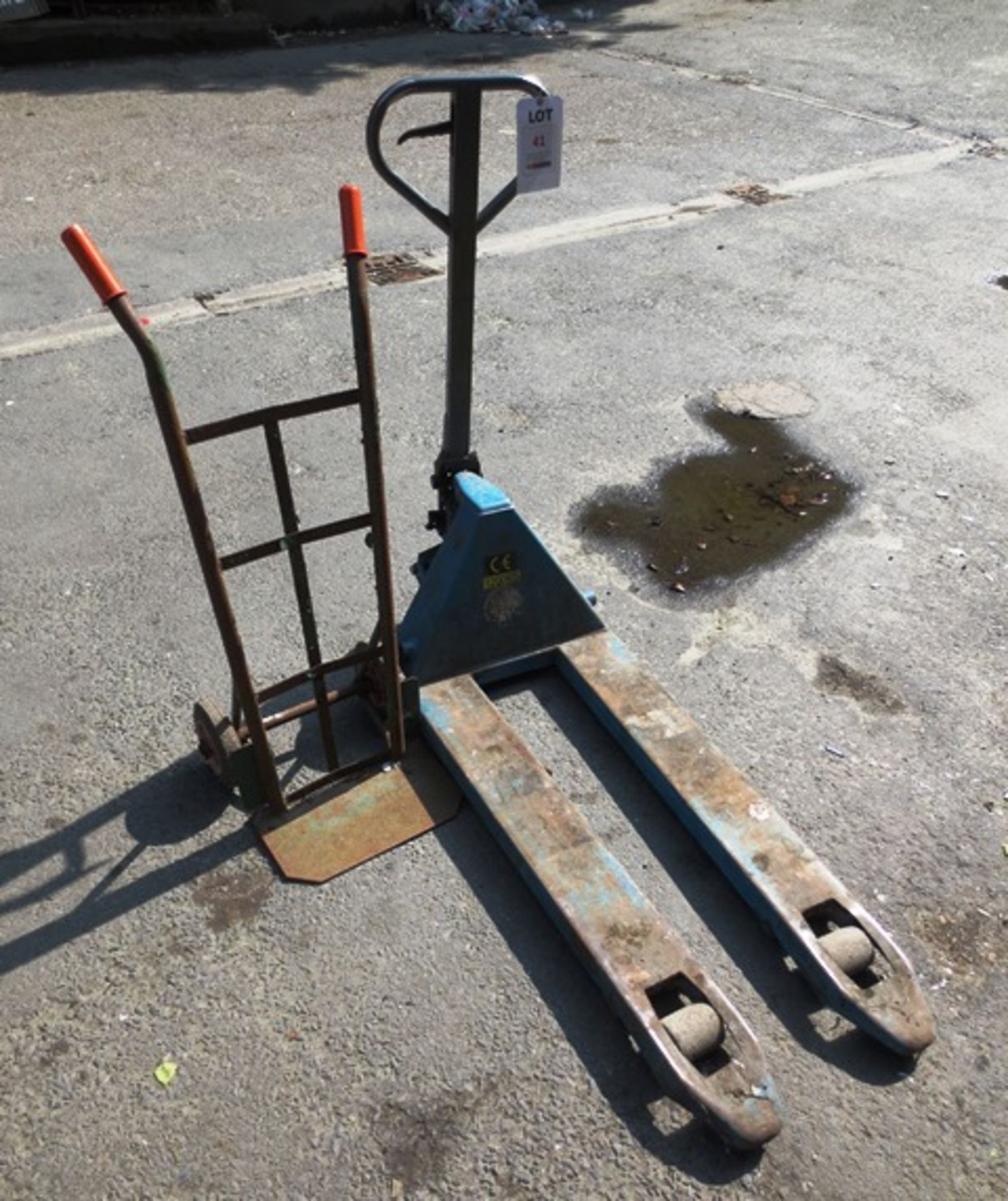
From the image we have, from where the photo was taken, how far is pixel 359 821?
3088 mm

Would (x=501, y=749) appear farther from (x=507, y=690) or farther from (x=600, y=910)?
(x=600, y=910)

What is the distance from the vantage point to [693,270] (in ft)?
22.3

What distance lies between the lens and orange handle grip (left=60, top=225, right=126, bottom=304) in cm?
222

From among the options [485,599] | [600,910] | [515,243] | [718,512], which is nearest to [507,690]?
[485,599]

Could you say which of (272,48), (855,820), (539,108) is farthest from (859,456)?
(272,48)

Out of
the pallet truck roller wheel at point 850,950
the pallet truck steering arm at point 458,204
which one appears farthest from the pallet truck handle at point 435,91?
the pallet truck roller wheel at point 850,950

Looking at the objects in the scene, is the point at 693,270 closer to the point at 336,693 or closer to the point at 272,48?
the point at 336,693

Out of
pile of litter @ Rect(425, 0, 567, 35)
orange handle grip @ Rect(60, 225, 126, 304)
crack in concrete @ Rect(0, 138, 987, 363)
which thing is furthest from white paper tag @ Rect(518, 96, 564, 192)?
pile of litter @ Rect(425, 0, 567, 35)

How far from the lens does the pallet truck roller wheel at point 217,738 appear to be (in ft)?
9.78

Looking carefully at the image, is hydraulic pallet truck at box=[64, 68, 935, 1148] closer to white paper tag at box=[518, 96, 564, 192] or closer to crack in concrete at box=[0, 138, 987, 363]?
white paper tag at box=[518, 96, 564, 192]

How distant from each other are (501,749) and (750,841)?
806mm

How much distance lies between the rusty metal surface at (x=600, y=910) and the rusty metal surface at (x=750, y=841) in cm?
27

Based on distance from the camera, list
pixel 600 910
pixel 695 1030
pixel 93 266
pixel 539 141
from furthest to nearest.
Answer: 1. pixel 539 141
2. pixel 600 910
3. pixel 695 1030
4. pixel 93 266

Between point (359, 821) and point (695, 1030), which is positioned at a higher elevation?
point (695, 1030)
